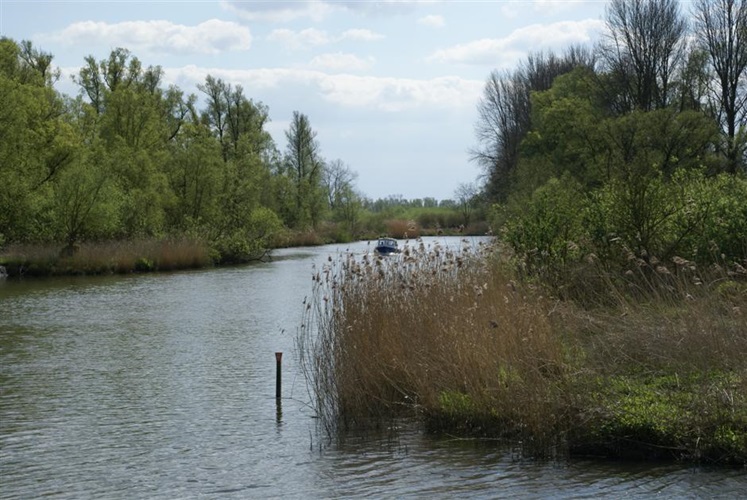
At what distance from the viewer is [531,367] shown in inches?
414

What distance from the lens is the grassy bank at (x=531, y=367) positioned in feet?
31.4

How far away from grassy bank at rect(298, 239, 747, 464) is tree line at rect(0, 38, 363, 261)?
114 feet

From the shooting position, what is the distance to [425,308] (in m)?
12.5

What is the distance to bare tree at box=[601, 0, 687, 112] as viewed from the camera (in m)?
45.8

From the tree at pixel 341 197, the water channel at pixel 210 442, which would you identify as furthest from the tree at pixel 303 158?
the water channel at pixel 210 442

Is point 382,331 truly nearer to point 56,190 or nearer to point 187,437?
point 187,437

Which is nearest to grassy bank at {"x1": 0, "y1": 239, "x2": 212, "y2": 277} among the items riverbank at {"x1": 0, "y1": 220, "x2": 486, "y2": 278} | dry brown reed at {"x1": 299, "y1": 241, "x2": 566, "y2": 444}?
riverbank at {"x1": 0, "y1": 220, "x2": 486, "y2": 278}

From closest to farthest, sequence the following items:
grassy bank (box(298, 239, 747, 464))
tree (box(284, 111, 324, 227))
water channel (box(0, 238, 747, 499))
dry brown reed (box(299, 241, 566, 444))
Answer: water channel (box(0, 238, 747, 499)), grassy bank (box(298, 239, 747, 464)), dry brown reed (box(299, 241, 566, 444)), tree (box(284, 111, 324, 227))

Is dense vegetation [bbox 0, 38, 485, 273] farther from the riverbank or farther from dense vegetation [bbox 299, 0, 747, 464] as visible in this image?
dense vegetation [bbox 299, 0, 747, 464]

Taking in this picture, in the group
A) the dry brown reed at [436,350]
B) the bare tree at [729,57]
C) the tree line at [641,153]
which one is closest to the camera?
the dry brown reed at [436,350]

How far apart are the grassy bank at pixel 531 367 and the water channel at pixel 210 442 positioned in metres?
0.35

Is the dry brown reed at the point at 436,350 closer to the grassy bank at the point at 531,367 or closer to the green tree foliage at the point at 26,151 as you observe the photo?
the grassy bank at the point at 531,367

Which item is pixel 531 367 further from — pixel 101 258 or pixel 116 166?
pixel 116 166

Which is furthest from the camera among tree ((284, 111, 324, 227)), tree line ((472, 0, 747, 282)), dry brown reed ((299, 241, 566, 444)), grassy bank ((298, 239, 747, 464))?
tree ((284, 111, 324, 227))
